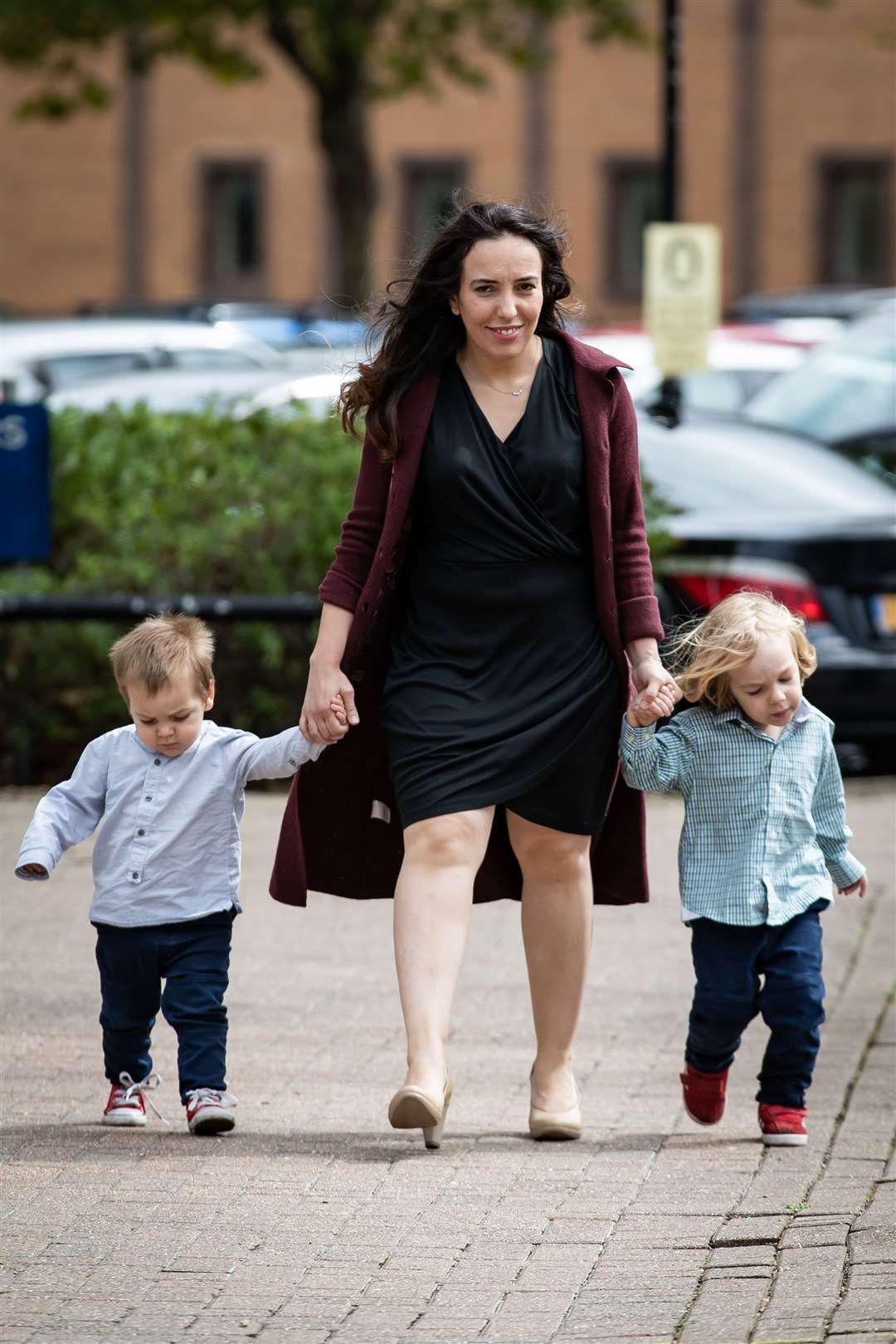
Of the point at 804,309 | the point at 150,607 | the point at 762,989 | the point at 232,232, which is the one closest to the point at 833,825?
the point at 762,989

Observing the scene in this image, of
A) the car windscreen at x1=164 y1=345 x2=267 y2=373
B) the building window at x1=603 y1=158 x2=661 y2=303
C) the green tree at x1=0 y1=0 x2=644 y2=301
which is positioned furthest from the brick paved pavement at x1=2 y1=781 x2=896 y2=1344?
the building window at x1=603 y1=158 x2=661 y2=303

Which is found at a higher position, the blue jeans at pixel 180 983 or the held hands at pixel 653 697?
the held hands at pixel 653 697

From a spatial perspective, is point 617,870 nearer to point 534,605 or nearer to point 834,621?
point 534,605

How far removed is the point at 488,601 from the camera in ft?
15.4

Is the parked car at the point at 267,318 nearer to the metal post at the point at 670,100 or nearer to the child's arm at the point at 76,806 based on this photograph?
the metal post at the point at 670,100

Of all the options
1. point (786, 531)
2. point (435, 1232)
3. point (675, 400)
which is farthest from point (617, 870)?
point (675, 400)

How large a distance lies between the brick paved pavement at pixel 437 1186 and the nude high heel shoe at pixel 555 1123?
1.4 inches

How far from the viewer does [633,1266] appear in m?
4.02

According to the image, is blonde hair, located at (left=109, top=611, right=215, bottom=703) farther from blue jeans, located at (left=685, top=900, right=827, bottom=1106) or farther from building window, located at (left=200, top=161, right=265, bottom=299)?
building window, located at (left=200, top=161, right=265, bottom=299)

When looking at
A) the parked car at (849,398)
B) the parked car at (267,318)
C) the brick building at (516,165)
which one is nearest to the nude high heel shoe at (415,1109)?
the parked car at (849,398)

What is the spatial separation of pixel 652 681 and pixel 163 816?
1.02m

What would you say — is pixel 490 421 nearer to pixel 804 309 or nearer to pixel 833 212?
pixel 804 309

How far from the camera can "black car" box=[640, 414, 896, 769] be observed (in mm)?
8852

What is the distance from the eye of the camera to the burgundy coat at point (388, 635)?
4695mm
